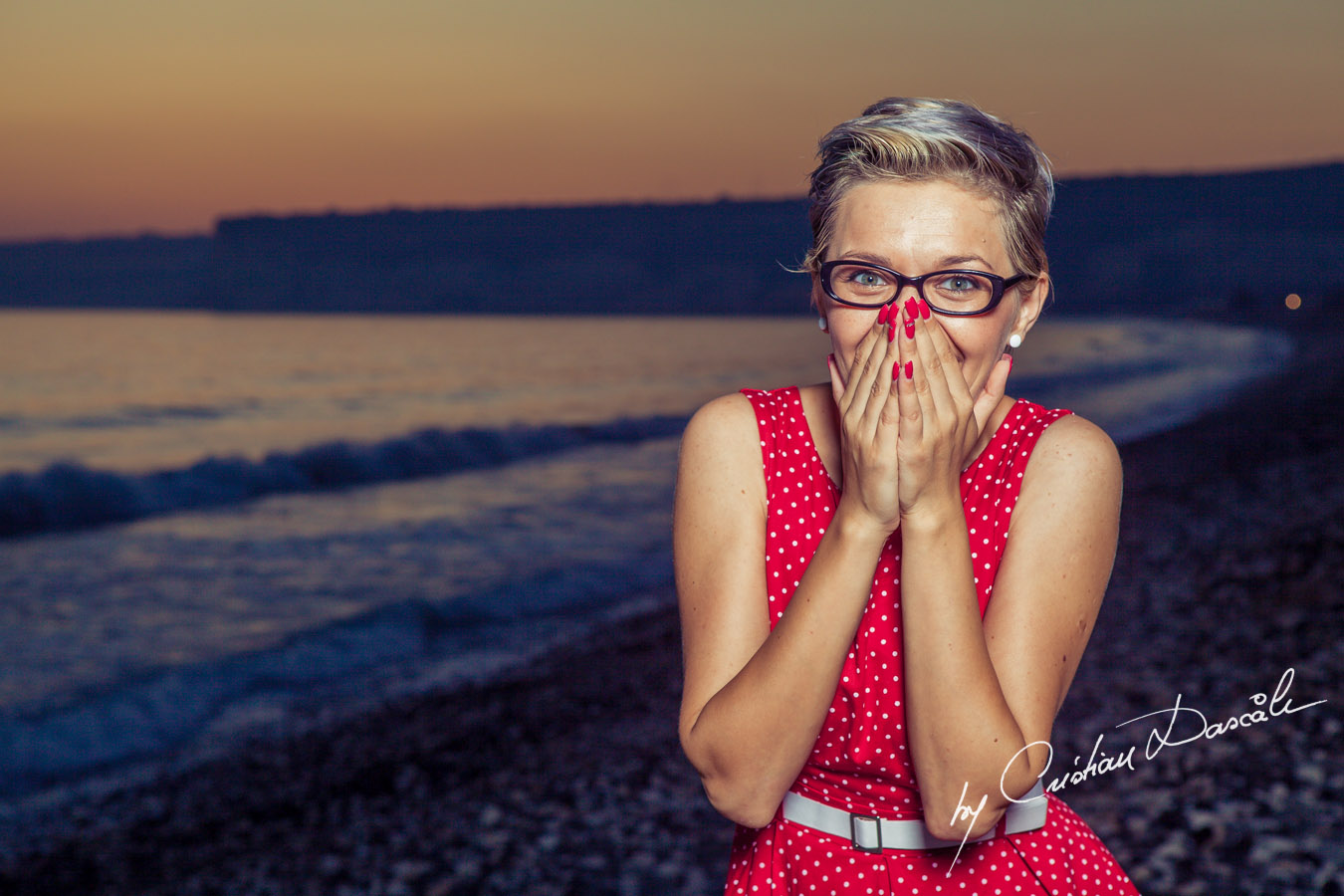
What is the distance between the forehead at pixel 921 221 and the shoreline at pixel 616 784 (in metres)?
4.08

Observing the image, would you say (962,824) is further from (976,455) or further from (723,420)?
(723,420)

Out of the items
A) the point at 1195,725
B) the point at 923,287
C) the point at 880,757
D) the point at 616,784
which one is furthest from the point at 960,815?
the point at 1195,725

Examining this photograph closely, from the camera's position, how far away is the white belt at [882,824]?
203 centimetres

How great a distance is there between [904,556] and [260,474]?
83.3 ft

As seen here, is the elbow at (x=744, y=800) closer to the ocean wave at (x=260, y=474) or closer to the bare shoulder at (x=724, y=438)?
the bare shoulder at (x=724, y=438)

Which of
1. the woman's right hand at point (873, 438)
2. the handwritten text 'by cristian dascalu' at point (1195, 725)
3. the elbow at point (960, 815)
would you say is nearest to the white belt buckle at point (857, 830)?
the elbow at point (960, 815)

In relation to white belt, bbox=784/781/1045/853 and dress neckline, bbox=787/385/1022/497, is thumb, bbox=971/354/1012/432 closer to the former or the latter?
dress neckline, bbox=787/385/1022/497

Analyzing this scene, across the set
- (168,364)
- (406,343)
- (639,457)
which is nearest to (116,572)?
(639,457)

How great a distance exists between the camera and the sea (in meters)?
9.76

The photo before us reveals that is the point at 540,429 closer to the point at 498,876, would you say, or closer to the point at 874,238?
the point at 498,876

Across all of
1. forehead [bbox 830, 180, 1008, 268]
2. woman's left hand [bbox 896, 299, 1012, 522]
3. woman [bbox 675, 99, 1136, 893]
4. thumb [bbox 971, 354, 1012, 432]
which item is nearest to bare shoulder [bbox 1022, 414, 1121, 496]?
woman [bbox 675, 99, 1136, 893]

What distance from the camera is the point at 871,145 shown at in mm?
1861

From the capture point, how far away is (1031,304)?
2.10 meters

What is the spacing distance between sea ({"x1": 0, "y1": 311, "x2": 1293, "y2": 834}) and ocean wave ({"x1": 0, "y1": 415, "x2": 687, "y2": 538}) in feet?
0.25
